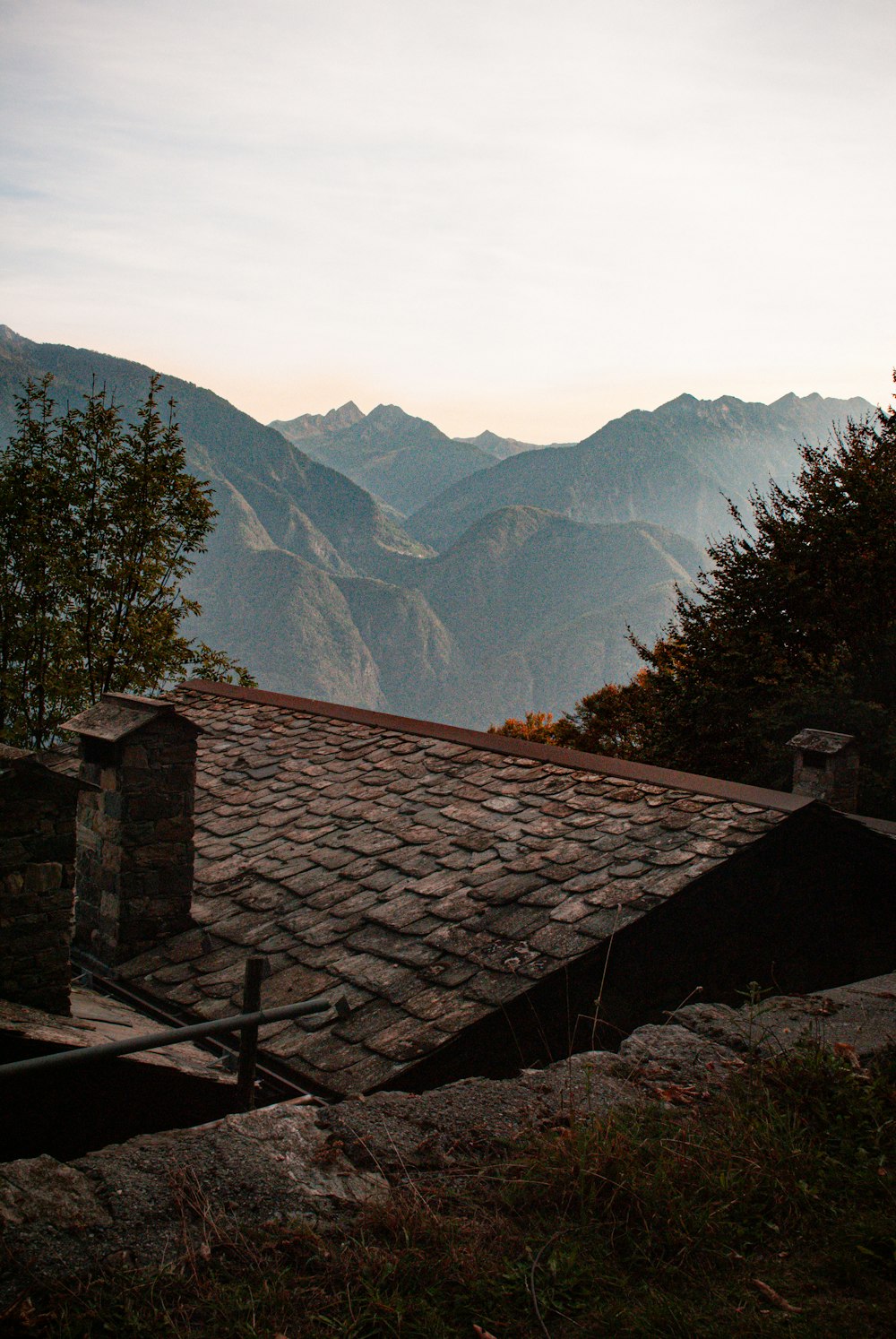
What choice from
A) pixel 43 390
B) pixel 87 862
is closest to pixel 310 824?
pixel 87 862

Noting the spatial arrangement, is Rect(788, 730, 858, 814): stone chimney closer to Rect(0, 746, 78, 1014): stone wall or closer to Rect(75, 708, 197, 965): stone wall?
Rect(75, 708, 197, 965): stone wall

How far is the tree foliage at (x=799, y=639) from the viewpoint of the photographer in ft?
65.2

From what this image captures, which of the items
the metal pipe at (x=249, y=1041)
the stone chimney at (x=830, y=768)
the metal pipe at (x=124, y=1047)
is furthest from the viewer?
the stone chimney at (x=830, y=768)

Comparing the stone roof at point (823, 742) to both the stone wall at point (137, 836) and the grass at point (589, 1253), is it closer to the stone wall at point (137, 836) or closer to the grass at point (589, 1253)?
the stone wall at point (137, 836)

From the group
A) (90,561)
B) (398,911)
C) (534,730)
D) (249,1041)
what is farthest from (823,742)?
(90,561)

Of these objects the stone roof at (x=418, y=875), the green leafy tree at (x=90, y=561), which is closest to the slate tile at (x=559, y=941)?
the stone roof at (x=418, y=875)

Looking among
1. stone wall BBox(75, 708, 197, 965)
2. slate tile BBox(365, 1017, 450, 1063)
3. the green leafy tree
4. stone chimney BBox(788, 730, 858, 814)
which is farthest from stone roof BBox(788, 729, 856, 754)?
the green leafy tree

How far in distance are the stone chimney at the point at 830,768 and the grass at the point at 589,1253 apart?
32.2ft

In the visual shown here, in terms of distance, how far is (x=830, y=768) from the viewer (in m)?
12.5

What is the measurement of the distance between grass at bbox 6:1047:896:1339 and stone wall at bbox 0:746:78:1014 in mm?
3448

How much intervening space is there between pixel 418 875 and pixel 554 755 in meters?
2.03

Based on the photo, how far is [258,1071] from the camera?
18.7 feet

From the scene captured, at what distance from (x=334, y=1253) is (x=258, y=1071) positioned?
339cm

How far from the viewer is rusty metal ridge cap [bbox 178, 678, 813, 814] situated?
24.0 feet
